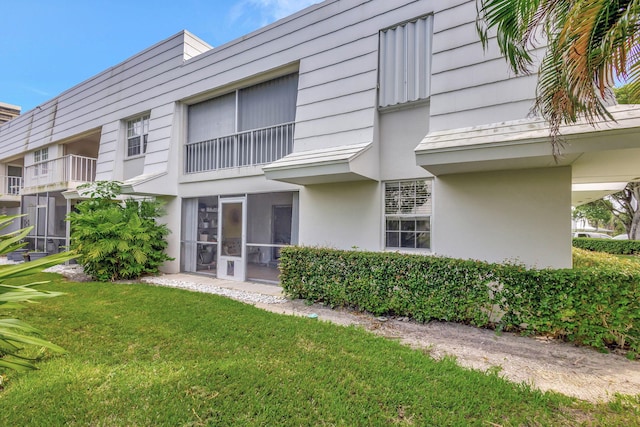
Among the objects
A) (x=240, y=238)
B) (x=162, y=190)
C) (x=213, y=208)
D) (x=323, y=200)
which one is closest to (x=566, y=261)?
(x=323, y=200)

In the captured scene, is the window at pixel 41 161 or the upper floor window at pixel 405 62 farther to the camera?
the window at pixel 41 161

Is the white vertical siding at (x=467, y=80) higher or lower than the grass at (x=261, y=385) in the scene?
higher

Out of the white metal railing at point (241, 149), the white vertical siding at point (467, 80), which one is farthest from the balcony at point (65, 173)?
the white vertical siding at point (467, 80)

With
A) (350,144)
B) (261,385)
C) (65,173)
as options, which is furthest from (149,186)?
(261,385)

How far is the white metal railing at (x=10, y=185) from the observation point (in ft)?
60.5

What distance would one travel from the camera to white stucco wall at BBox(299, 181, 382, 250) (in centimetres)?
718

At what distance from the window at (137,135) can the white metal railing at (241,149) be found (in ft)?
7.59

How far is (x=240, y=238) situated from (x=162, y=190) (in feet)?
10.3

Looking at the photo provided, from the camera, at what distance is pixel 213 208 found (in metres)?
10.0

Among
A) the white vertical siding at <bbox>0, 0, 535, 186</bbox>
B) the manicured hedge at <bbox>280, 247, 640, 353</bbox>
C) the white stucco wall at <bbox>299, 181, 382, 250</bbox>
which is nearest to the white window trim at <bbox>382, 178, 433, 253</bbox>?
the white stucco wall at <bbox>299, 181, 382, 250</bbox>

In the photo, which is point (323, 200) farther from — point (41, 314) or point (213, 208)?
point (41, 314)

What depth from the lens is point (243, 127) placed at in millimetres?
9547

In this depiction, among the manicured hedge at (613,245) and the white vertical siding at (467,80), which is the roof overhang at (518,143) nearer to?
the white vertical siding at (467,80)

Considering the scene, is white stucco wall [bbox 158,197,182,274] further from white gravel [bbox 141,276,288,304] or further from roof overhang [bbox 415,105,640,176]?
roof overhang [bbox 415,105,640,176]
